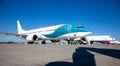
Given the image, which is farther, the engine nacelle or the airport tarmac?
the engine nacelle

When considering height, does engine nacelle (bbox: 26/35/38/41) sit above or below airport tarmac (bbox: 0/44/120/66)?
above

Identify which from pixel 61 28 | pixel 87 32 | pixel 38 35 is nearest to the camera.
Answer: pixel 87 32

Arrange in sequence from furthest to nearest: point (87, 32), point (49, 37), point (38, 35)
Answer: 1. point (38, 35)
2. point (49, 37)
3. point (87, 32)

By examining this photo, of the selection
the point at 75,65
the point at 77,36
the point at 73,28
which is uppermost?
the point at 73,28

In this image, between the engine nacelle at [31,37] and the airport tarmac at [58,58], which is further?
the engine nacelle at [31,37]

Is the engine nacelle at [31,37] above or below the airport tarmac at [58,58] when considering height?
above

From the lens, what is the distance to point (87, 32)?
2280 centimetres

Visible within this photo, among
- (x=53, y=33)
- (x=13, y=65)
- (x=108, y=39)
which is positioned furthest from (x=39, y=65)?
(x=108, y=39)

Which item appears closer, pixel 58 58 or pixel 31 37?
pixel 58 58

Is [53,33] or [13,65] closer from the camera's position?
[13,65]

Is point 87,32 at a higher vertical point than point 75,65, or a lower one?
Result: higher

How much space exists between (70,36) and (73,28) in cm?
154

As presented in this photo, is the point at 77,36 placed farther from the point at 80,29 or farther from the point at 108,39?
the point at 108,39

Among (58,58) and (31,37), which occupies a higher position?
(31,37)
